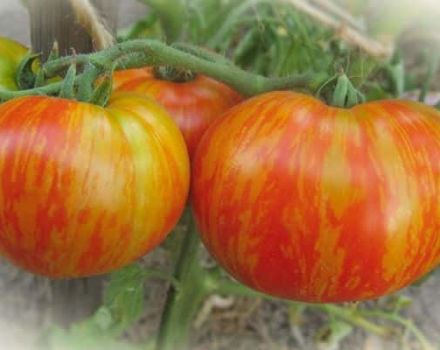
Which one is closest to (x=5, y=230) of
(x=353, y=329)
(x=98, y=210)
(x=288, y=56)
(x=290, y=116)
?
(x=98, y=210)

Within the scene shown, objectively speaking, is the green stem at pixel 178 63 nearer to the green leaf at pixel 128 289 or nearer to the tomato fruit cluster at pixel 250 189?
the tomato fruit cluster at pixel 250 189

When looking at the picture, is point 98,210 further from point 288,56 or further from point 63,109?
point 288,56

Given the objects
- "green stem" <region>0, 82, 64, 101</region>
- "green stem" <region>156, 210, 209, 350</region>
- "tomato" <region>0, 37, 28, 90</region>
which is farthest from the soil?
"green stem" <region>0, 82, 64, 101</region>

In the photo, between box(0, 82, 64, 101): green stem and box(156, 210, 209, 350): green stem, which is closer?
box(0, 82, 64, 101): green stem

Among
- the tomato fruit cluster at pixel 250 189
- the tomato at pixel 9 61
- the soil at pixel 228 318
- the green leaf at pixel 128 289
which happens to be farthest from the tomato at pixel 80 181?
the soil at pixel 228 318

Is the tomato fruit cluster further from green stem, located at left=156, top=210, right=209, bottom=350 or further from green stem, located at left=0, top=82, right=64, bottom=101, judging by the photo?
green stem, located at left=156, top=210, right=209, bottom=350

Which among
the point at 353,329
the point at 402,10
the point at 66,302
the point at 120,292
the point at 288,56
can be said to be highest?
the point at 402,10
